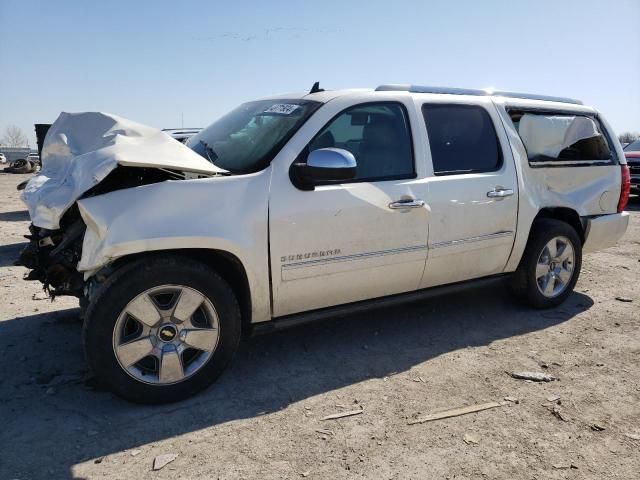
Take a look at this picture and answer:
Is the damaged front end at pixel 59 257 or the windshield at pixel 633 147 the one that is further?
the windshield at pixel 633 147

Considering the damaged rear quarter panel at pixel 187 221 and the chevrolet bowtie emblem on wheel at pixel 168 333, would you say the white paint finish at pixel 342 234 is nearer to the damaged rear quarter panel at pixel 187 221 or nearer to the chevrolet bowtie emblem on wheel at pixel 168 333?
the damaged rear quarter panel at pixel 187 221

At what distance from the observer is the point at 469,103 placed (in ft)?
13.7

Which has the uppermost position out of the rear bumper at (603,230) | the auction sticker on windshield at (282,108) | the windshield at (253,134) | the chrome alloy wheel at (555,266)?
the auction sticker on windshield at (282,108)

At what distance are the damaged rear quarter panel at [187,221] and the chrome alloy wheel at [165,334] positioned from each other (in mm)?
290

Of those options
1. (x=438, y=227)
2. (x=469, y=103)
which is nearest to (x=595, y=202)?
(x=469, y=103)

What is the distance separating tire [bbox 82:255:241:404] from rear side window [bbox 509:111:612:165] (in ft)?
9.82

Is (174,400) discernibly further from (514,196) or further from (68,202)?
(514,196)

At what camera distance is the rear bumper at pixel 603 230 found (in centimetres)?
487

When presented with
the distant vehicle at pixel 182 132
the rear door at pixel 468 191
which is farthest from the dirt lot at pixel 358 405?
the distant vehicle at pixel 182 132

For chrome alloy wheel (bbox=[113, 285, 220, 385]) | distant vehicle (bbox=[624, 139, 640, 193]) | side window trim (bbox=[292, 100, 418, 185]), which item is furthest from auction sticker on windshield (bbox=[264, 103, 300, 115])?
distant vehicle (bbox=[624, 139, 640, 193])

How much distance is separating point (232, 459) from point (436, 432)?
1.09 metres

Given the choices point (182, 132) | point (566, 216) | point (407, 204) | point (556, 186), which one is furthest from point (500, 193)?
point (182, 132)

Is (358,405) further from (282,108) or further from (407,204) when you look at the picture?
(282,108)

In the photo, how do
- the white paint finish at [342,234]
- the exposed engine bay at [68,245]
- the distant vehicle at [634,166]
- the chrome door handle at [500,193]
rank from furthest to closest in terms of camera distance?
the distant vehicle at [634,166], the chrome door handle at [500,193], the white paint finish at [342,234], the exposed engine bay at [68,245]
